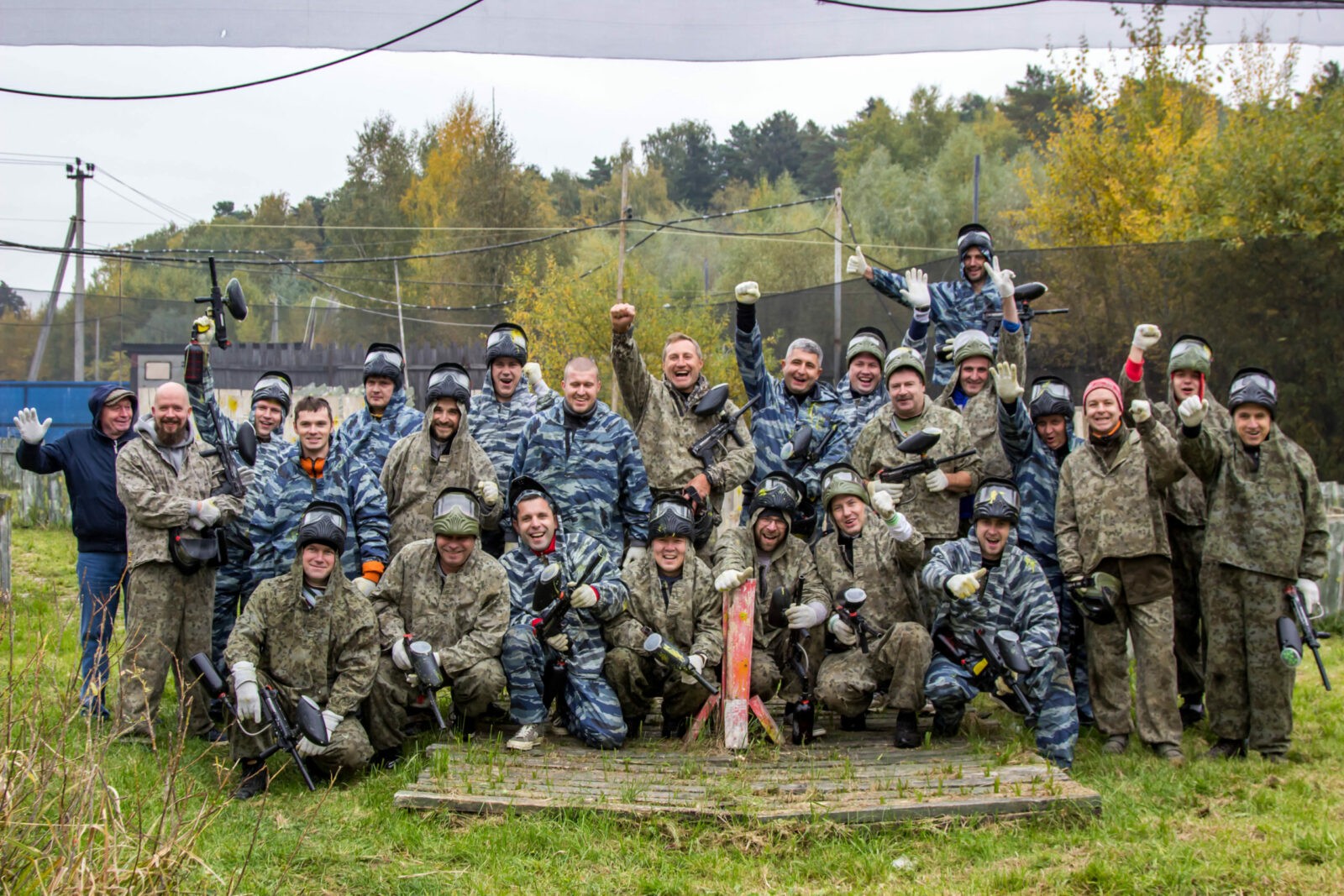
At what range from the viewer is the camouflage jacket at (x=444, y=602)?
641 cm

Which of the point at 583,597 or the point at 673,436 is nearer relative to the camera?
the point at 583,597

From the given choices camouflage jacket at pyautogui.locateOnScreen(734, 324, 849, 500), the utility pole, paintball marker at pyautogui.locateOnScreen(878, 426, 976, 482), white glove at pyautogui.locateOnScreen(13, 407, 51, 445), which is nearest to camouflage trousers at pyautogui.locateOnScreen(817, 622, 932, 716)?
paintball marker at pyautogui.locateOnScreen(878, 426, 976, 482)

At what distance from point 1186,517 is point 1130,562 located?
750 mm

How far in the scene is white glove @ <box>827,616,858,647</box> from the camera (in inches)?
257

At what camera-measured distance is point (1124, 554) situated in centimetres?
652

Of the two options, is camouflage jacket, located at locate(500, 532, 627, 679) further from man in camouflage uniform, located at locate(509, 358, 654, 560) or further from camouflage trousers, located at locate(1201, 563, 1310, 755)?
camouflage trousers, located at locate(1201, 563, 1310, 755)

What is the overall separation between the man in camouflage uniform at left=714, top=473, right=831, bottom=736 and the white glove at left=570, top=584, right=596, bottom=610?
0.74 m

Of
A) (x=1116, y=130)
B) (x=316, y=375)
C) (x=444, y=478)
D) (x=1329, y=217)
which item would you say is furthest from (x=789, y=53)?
(x=316, y=375)

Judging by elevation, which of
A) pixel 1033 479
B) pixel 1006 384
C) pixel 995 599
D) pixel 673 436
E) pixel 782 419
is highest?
pixel 1006 384

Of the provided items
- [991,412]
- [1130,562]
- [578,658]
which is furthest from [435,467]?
[1130,562]

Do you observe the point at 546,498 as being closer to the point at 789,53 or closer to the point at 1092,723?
the point at 789,53

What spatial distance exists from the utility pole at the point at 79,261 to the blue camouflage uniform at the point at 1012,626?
26327 mm

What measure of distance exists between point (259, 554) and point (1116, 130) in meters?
20.7

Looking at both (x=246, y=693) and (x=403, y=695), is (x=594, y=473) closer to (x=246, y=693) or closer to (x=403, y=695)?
(x=403, y=695)
